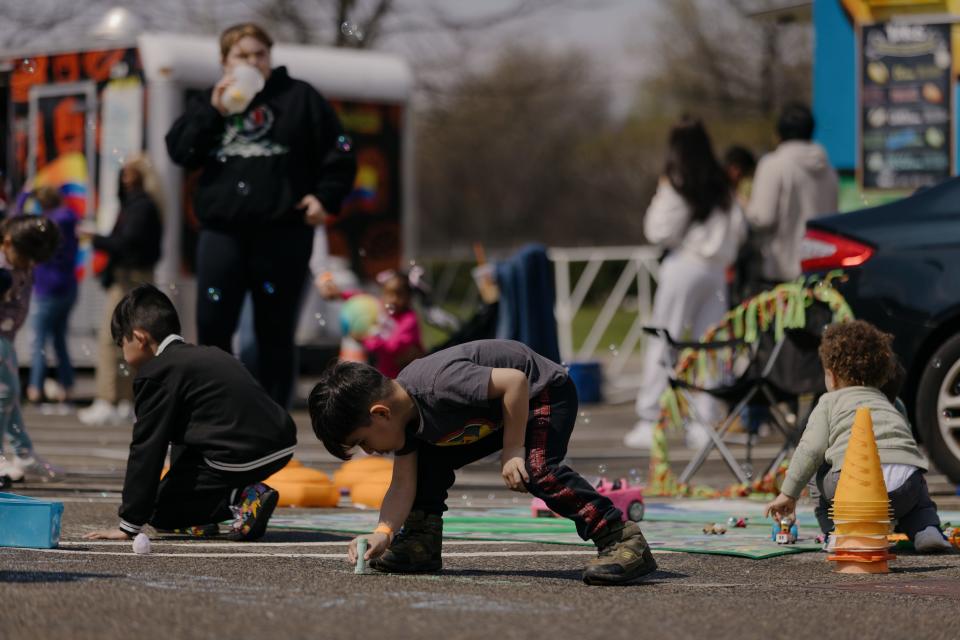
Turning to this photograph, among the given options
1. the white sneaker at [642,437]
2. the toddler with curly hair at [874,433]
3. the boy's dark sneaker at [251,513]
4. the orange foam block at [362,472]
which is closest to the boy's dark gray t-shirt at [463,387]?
the boy's dark sneaker at [251,513]

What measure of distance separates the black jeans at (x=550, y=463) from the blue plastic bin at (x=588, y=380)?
9.37 meters

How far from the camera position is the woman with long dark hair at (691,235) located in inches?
426

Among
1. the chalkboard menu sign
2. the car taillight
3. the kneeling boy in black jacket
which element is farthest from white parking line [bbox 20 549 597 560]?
the chalkboard menu sign

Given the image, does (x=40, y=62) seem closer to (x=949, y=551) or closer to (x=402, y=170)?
(x=402, y=170)

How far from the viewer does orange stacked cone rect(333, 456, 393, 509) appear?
8.04 metres

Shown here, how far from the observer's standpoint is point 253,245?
8438mm

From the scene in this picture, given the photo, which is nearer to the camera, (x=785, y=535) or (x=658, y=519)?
(x=785, y=535)

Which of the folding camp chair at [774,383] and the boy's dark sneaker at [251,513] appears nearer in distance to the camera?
the boy's dark sneaker at [251,513]

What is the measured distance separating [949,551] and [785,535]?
584mm

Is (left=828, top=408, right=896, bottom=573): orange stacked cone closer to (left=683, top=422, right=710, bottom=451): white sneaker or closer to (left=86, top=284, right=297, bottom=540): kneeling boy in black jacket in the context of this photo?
(left=86, top=284, right=297, bottom=540): kneeling boy in black jacket

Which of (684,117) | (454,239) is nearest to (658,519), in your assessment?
(684,117)

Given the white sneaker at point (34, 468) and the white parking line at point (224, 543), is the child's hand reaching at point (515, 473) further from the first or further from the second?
the white sneaker at point (34, 468)

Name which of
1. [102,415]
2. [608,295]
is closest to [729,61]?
[608,295]

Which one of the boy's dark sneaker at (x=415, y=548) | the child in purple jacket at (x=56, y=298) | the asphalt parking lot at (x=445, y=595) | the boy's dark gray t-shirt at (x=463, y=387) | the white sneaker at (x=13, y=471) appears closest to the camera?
the asphalt parking lot at (x=445, y=595)
